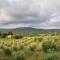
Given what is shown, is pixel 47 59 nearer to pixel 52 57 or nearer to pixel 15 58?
pixel 52 57

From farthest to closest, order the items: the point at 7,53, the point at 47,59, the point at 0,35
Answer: the point at 0,35, the point at 7,53, the point at 47,59

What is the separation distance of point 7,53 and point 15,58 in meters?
3.13

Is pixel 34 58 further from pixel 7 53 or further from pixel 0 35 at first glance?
pixel 0 35

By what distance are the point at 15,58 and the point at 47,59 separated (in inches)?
121

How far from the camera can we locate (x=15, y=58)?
2231 cm

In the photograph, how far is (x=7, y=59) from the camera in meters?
22.1

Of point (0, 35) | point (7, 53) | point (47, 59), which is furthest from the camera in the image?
point (0, 35)

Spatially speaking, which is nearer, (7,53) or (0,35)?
(7,53)

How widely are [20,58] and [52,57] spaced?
3.06 m

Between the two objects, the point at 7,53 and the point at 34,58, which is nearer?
the point at 34,58

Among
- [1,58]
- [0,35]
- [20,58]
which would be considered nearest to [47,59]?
[20,58]

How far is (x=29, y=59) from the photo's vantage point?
22.2 metres

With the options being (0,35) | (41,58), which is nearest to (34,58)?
(41,58)

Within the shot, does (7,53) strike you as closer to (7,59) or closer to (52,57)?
(7,59)
